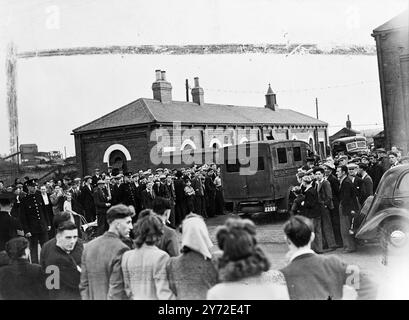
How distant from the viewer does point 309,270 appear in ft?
8.73

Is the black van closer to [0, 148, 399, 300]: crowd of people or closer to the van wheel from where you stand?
[0, 148, 399, 300]: crowd of people

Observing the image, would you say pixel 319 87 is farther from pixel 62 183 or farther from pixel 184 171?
pixel 62 183

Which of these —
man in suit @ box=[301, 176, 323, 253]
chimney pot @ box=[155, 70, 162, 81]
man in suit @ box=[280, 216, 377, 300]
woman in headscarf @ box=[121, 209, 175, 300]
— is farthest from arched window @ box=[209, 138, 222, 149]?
man in suit @ box=[280, 216, 377, 300]

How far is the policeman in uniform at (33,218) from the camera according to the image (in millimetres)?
6348

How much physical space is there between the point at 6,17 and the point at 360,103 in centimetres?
418

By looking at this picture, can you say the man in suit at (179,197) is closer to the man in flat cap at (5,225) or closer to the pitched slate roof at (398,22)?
the man in flat cap at (5,225)

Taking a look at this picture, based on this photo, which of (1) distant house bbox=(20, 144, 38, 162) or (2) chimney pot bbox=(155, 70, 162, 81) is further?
(1) distant house bbox=(20, 144, 38, 162)

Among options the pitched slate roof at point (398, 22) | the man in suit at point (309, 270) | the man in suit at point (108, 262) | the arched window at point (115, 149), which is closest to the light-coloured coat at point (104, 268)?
the man in suit at point (108, 262)

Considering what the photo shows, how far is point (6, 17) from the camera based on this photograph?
5.13 meters

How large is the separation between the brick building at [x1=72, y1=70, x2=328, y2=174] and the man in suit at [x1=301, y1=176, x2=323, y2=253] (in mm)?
771

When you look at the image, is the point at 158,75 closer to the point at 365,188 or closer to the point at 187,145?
the point at 187,145

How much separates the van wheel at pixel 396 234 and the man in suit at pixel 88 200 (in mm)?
4777

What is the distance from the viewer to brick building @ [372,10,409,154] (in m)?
4.21
